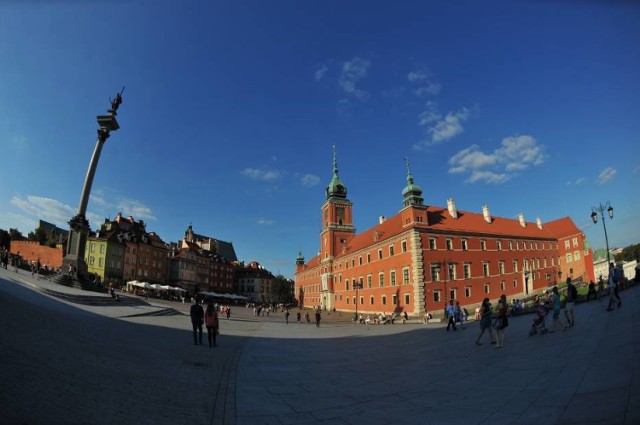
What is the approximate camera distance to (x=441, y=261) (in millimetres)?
44844

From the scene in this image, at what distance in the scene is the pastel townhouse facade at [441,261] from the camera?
144 feet

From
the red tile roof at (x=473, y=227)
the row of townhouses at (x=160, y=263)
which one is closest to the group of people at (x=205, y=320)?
the red tile roof at (x=473, y=227)

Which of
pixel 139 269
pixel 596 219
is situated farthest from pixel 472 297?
pixel 139 269

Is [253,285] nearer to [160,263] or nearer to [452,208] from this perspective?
[160,263]

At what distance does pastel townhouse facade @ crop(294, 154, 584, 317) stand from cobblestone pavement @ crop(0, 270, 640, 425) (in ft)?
108

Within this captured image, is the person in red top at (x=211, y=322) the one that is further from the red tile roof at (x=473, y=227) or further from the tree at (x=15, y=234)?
the tree at (x=15, y=234)

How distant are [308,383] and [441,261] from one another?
4034 cm

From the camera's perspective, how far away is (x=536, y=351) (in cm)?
973

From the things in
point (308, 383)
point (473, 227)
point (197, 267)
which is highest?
point (473, 227)

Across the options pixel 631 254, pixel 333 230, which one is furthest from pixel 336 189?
pixel 631 254

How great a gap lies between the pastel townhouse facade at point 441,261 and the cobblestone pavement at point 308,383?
33.1m

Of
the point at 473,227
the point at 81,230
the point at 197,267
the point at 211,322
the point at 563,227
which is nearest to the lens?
the point at 211,322

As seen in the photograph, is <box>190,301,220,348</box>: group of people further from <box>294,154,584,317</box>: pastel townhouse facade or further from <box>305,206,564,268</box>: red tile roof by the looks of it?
<box>305,206,564,268</box>: red tile roof

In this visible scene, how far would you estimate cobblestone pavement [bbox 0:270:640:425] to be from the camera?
4816 mm
